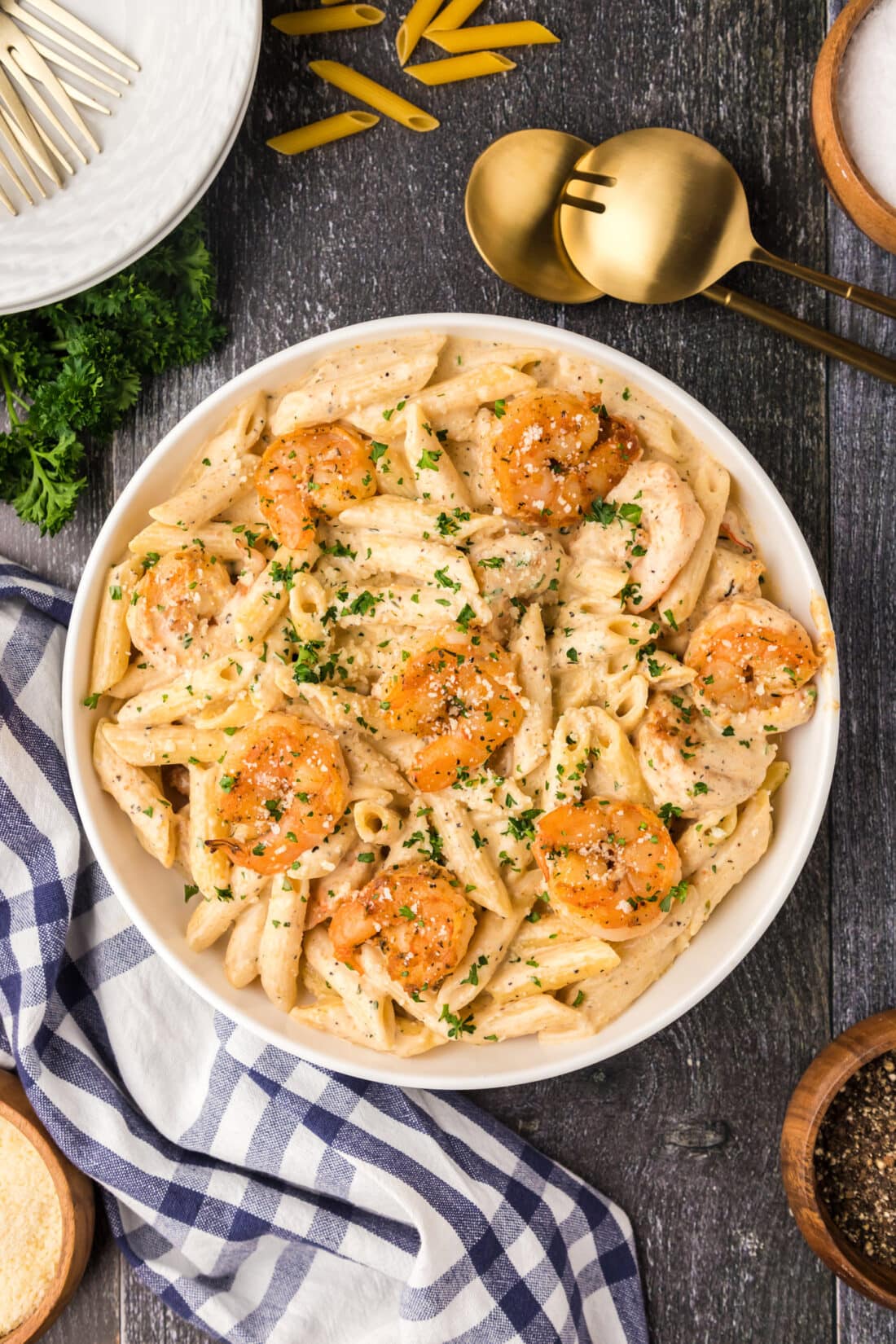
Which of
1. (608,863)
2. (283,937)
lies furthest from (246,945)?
(608,863)

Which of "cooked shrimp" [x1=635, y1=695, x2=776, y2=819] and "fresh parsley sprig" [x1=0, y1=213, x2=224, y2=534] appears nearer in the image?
"cooked shrimp" [x1=635, y1=695, x2=776, y2=819]

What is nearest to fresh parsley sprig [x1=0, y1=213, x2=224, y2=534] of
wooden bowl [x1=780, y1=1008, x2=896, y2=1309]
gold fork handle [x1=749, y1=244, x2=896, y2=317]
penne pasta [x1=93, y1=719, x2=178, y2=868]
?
penne pasta [x1=93, y1=719, x2=178, y2=868]

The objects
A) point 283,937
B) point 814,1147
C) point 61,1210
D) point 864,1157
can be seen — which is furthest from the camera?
point 61,1210

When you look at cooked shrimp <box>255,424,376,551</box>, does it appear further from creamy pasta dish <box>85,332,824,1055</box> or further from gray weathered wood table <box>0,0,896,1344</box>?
gray weathered wood table <box>0,0,896,1344</box>

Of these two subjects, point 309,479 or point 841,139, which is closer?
point 309,479

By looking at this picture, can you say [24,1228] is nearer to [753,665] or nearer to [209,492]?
[209,492]

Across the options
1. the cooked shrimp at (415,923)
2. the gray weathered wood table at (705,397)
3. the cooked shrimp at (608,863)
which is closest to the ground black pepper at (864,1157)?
the gray weathered wood table at (705,397)

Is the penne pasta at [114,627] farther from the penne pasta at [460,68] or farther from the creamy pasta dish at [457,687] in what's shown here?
the penne pasta at [460,68]
